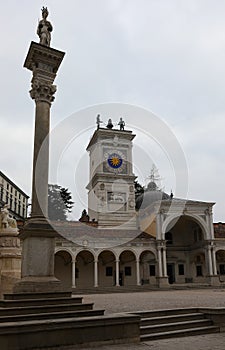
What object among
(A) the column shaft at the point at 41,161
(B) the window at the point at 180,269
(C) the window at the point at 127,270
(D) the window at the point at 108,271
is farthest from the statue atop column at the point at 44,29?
(B) the window at the point at 180,269

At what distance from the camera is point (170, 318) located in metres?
9.70

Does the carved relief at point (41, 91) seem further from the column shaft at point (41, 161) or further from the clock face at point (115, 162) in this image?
the clock face at point (115, 162)

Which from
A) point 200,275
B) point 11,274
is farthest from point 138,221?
point 11,274

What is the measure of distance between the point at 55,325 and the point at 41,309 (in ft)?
5.56

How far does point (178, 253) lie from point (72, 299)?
4309cm

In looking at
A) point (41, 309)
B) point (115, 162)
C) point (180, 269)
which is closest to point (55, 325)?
point (41, 309)

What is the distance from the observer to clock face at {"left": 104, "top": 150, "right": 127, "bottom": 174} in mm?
55688

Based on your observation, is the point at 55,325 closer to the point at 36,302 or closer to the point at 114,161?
the point at 36,302

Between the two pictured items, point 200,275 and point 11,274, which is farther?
point 200,275

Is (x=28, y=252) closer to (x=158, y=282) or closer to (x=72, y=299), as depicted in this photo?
(x=72, y=299)

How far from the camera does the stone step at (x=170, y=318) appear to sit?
921 cm

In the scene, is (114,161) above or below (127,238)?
above

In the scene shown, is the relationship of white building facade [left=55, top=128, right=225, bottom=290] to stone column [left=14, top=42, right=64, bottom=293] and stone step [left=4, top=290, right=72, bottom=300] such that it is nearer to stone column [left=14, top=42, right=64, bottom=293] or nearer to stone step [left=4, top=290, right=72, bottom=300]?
stone column [left=14, top=42, right=64, bottom=293]

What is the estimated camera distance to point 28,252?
10.5 meters
